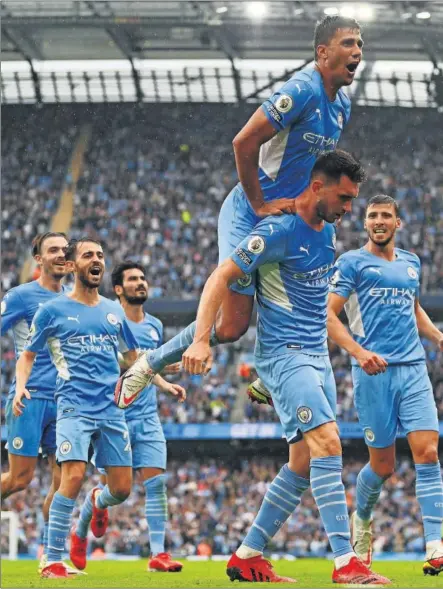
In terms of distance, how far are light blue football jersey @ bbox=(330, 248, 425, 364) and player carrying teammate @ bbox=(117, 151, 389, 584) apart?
1.98 m

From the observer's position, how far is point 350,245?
3553cm

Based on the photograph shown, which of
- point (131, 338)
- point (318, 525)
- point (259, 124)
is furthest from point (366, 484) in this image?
point (318, 525)

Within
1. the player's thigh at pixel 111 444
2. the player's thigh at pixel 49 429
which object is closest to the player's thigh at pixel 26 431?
the player's thigh at pixel 49 429

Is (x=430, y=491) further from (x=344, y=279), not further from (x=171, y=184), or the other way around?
(x=171, y=184)

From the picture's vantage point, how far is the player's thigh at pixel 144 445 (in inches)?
444

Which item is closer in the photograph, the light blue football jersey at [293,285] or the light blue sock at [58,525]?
the light blue football jersey at [293,285]

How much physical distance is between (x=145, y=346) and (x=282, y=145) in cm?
440

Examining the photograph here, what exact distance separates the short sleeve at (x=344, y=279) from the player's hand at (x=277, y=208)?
2.22 m

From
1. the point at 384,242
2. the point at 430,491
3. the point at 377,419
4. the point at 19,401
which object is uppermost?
the point at 384,242

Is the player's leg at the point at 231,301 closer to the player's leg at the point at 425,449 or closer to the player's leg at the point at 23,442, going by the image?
the player's leg at the point at 425,449

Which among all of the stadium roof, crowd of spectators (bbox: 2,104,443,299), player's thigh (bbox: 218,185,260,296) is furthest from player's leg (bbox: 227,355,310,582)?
the stadium roof

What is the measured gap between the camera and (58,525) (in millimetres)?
8859

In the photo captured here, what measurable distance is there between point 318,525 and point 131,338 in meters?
18.6

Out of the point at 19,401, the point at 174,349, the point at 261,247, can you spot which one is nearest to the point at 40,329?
the point at 19,401
